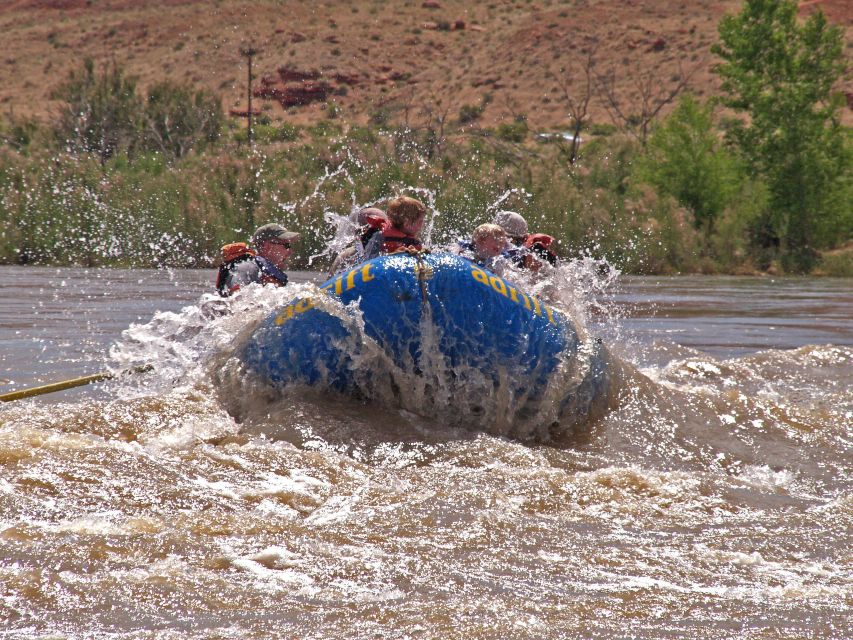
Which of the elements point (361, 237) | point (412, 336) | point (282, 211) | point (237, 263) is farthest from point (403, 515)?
point (282, 211)

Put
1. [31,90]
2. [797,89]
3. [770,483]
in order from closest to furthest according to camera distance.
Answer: [770,483] < [797,89] < [31,90]

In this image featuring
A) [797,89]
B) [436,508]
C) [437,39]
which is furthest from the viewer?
[437,39]

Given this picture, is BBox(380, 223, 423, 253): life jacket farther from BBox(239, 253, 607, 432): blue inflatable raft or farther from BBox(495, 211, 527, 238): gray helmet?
BBox(495, 211, 527, 238): gray helmet

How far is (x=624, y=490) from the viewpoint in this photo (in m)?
4.79

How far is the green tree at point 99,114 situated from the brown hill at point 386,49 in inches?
769

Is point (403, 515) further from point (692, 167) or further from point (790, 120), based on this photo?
point (790, 120)

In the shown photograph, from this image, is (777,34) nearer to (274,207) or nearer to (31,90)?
(274,207)

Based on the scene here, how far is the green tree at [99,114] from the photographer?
45000 mm

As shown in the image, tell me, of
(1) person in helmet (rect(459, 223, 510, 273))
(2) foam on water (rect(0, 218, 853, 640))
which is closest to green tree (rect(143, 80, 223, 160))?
(1) person in helmet (rect(459, 223, 510, 273))

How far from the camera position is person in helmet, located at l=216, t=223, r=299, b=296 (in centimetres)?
750

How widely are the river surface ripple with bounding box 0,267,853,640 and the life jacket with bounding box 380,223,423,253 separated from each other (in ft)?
2.61

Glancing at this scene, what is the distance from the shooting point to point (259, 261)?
24.8 ft

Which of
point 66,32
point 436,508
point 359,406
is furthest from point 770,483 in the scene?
point 66,32

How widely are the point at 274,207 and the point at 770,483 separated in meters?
20.5
